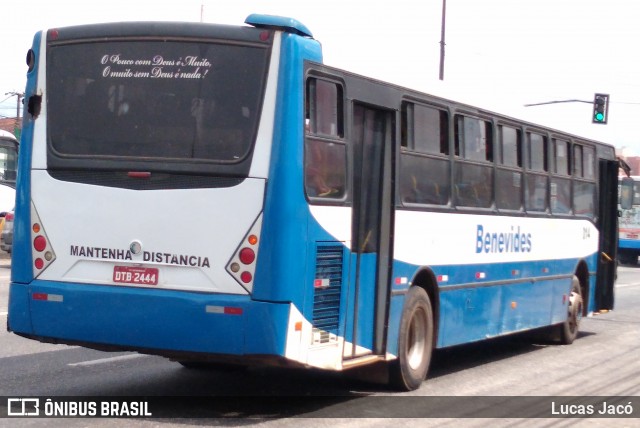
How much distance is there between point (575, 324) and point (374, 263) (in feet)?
23.3

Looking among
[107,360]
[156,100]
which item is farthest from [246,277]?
[107,360]

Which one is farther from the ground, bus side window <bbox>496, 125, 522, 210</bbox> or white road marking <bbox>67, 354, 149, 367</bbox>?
bus side window <bbox>496, 125, 522, 210</bbox>

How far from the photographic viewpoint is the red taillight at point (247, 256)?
8344 mm

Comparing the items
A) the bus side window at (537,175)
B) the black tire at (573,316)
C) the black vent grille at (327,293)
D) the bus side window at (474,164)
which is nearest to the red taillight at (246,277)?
the black vent grille at (327,293)

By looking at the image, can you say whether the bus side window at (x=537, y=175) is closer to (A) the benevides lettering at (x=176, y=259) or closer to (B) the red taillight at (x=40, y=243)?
(A) the benevides lettering at (x=176, y=259)

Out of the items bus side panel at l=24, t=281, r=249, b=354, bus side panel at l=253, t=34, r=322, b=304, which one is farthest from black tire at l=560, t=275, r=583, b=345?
bus side panel at l=24, t=281, r=249, b=354

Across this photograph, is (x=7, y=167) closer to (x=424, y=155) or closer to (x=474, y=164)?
(x=474, y=164)

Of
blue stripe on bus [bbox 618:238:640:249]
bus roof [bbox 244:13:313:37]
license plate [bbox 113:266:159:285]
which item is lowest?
license plate [bbox 113:266:159:285]

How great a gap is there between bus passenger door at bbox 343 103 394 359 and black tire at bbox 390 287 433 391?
0.46 m

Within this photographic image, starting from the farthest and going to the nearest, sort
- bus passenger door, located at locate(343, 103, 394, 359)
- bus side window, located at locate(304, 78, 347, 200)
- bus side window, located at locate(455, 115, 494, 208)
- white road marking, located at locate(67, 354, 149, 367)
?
1. bus side window, located at locate(455, 115, 494, 208)
2. white road marking, located at locate(67, 354, 149, 367)
3. bus passenger door, located at locate(343, 103, 394, 359)
4. bus side window, located at locate(304, 78, 347, 200)

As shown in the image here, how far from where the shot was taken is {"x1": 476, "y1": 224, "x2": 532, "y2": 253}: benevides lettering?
1251cm

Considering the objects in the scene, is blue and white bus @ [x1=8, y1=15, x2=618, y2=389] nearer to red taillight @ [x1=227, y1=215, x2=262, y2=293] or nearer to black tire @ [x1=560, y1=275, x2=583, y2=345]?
red taillight @ [x1=227, y1=215, x2=262, y2=293]

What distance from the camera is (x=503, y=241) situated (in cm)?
1320

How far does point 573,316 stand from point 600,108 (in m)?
24.3
